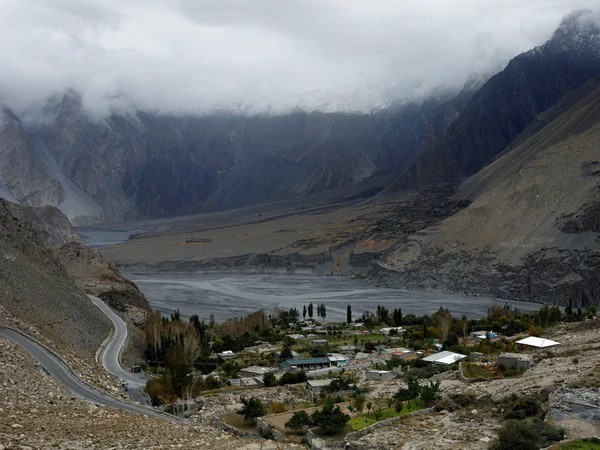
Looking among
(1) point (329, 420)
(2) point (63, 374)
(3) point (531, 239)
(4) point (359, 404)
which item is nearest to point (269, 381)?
(4) point (359, 404)

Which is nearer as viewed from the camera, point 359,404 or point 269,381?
point 359,404

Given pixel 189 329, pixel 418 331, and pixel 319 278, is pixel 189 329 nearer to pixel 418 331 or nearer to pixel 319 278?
pixel 418 331

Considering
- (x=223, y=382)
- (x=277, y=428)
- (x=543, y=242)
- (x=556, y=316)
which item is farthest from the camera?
(x=543, y=242)

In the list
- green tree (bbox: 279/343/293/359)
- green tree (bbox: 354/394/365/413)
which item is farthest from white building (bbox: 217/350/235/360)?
green tree (bbox: 354/394/365/413)

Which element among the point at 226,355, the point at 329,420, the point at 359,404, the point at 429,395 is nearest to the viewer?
the point at 329,420

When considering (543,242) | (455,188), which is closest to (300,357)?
(543,242)

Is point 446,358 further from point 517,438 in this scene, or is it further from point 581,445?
point 581,445
